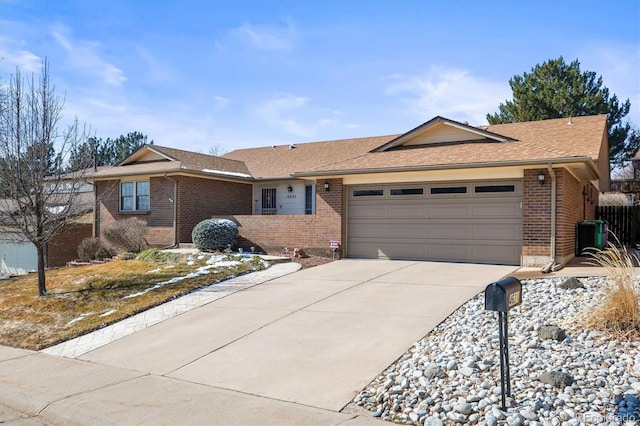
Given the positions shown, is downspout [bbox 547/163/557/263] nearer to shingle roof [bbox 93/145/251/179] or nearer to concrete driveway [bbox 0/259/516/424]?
concrete driveway [bbox 0/259/516/424]

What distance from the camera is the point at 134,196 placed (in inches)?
814

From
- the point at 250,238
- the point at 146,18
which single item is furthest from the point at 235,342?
the point at 250,238

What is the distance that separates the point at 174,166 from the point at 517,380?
1634cm

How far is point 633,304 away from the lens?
612 cm

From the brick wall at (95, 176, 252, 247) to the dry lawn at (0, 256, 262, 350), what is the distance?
12.2 ft

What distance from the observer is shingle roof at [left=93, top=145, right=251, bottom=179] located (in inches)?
766

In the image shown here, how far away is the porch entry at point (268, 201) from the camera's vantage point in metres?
22.1

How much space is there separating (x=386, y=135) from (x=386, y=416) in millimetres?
19604

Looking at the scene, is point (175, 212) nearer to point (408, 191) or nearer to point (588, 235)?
point (408, 191)

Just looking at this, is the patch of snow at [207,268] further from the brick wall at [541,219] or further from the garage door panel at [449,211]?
the brick wall at [541,219]

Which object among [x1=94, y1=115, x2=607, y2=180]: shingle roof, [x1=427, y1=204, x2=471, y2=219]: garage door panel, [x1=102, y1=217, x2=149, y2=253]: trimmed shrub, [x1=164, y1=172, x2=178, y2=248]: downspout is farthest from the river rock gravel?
[x1=102, y1=217, x2=149, y2=253]: trimmed shrub

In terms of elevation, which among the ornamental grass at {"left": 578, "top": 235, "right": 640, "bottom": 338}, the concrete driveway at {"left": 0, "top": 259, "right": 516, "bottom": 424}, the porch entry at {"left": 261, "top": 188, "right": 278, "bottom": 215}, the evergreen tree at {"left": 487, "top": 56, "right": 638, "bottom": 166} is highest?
the evergreen tree at {"left": 487, "top": 56, "right": 638, "bottom": 166}

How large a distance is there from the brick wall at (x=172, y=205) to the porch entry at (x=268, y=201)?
3.96 feet

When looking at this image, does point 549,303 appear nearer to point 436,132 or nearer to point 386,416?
point 386,416
